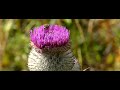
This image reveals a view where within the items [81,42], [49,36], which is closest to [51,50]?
[49,36]

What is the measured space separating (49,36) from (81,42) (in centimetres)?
219

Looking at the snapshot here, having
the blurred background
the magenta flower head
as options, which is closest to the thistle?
the magenta flower head

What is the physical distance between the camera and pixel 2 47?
14.6 feet

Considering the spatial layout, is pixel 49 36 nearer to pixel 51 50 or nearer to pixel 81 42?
pixel 51 50

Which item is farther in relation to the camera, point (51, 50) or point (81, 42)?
point (81, 42)

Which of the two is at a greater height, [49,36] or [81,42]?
[81,42]

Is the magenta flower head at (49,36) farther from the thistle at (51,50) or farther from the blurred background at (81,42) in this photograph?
the blurred background at (81,42)

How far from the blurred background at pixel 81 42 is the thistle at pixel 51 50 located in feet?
6.02

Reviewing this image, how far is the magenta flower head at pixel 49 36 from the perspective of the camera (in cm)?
225

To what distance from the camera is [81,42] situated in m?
4.45

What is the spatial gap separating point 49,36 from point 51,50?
8 cm

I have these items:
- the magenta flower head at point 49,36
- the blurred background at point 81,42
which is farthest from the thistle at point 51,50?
the blurred background at point 81,42
